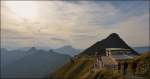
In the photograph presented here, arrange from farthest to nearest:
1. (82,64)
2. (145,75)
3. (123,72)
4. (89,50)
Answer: (89,50) < (82,64) < (123,72) < (145,75)

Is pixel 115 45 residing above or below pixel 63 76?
above

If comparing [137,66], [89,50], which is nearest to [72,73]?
[89,50]

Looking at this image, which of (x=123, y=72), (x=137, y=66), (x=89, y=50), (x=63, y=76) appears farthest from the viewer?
(x=89, y=50)

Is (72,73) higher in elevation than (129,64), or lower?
lower

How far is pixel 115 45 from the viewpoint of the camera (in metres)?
190

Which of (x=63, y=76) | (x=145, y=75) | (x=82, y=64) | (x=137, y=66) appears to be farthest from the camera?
(x=63, y=76)

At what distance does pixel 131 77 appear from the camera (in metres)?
51.1

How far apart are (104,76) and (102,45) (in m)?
123

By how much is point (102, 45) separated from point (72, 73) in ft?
143

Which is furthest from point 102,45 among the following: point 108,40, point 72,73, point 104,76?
point 104,76

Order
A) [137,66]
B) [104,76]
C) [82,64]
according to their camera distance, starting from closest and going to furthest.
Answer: [137,66], [104,76], [82,64]

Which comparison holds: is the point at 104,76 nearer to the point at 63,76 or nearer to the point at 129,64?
the point at 129,64

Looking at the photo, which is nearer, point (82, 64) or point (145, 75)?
point (145, 75)

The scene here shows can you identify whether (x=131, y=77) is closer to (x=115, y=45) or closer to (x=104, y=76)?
(x=104, y=76)
